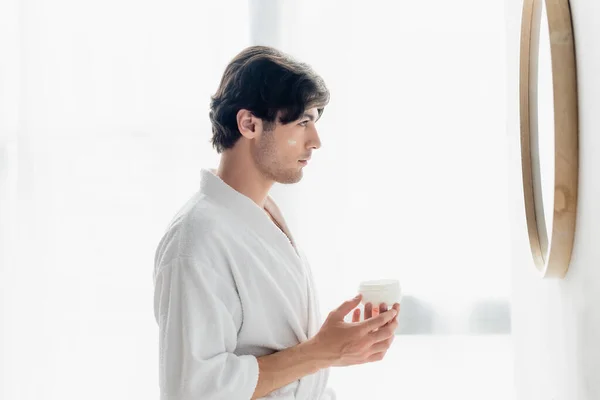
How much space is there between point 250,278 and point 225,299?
0.23 feet

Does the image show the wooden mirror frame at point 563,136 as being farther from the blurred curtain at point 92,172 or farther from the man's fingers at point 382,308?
the blurred curtain at point 92,172

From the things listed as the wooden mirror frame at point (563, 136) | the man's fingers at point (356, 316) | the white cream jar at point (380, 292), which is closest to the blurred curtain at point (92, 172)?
the man's fingers at point (356, 316)

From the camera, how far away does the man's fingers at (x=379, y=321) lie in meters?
1.23

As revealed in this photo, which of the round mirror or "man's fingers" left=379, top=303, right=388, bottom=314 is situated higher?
the round mirror

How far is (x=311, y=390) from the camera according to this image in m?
1.35

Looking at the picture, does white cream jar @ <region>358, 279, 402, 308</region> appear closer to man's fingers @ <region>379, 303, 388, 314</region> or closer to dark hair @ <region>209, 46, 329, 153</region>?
man's fingers @ <region>379, 303, 388, 314</region>

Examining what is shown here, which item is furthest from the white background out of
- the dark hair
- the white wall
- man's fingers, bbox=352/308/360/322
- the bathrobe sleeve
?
the bathrobe sleeve

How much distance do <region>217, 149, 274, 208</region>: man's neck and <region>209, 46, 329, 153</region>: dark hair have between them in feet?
0.13

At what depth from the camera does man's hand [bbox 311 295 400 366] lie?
122 cm

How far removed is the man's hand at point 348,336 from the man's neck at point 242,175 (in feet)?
1.03

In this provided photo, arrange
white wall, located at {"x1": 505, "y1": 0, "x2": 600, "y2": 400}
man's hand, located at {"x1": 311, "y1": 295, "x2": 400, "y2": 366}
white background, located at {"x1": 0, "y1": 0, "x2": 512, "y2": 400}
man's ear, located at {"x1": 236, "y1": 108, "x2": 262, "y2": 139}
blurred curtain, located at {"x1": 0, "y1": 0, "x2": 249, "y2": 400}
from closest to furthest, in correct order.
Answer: white wall, located at {"x1": 505, "y1": 0, "x2": 600, "y2": 400}, man's hand, located at {"x1": 311, "y1": 295, "x2": 400, "y2": 366}, man's ear, located at {"x1": 236, "y1": 108, "x2": 262, "y2": 139}, white background, located at {"x1": 0, "y1": 0, "x2": 512, "y2": 400}, blurred curtain, located at {"x1": 0, "y1": 0, "x2": 249, "y2": 400}

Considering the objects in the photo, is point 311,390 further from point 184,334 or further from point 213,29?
point 213,29

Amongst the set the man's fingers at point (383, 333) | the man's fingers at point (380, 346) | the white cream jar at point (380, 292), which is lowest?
the man's fingers at point (380, 346)

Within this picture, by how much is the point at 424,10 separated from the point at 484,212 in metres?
0.63
